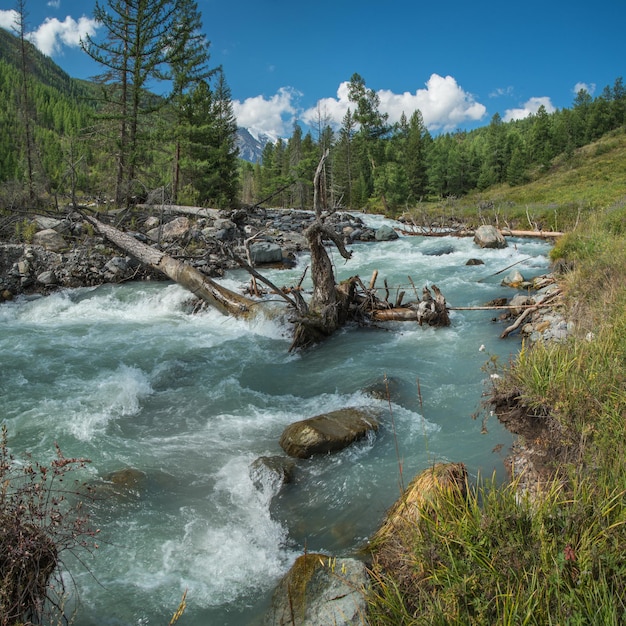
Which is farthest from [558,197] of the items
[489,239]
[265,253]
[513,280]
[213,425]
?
[213,425]

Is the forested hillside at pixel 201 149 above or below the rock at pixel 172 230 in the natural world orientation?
above

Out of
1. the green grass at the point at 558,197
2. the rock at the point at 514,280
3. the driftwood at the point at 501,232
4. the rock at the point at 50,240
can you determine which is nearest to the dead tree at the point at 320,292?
the rock at the point at 514,280

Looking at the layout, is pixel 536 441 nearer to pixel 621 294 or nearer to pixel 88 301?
pixel 621 294

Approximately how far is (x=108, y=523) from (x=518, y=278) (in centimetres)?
1432

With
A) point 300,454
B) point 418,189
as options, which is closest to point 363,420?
point 300,454

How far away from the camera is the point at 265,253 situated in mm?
18453

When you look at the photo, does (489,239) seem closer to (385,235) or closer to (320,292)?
(385,235)

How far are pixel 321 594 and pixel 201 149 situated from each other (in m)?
31.3

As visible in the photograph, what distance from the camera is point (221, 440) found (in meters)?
6.32

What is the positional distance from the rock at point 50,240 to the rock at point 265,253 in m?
7.10

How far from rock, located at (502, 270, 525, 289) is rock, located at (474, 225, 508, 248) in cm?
790

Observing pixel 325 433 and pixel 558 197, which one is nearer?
pixel 325 433

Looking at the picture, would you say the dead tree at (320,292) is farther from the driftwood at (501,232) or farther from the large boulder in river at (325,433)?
the driftwood at (501,232)

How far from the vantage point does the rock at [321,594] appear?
2.91 meters
